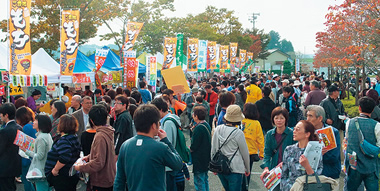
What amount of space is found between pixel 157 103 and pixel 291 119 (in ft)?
16.3

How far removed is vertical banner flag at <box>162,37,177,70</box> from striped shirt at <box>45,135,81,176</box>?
12.0 meters

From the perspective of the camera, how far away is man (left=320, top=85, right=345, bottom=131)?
6570 millimetres

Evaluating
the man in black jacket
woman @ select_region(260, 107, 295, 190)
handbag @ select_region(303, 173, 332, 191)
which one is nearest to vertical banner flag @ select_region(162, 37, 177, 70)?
the man in black jacket

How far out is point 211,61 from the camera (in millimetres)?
22391

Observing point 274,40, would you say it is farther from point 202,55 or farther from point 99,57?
point 99,57

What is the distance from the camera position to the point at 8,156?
16.0 feet

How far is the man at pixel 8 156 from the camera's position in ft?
15.8

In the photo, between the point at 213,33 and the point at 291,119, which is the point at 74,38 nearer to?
the point at 291,119

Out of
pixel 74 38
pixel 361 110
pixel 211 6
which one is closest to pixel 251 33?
pixel 211 6

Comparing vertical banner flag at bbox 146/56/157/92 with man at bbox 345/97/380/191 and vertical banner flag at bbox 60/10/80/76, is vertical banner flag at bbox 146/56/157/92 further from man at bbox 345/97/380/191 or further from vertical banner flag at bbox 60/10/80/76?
man at bbox 345/97/380/191

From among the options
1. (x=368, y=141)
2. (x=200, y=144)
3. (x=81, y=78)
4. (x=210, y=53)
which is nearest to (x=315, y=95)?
(x=368, y=141)

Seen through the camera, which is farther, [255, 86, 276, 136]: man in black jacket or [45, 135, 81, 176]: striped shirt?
[255, 86, 276, 136]: man in black jacket

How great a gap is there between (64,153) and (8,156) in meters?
1.43

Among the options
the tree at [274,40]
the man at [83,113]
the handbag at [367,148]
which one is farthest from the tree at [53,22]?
the tree at [274,40]
